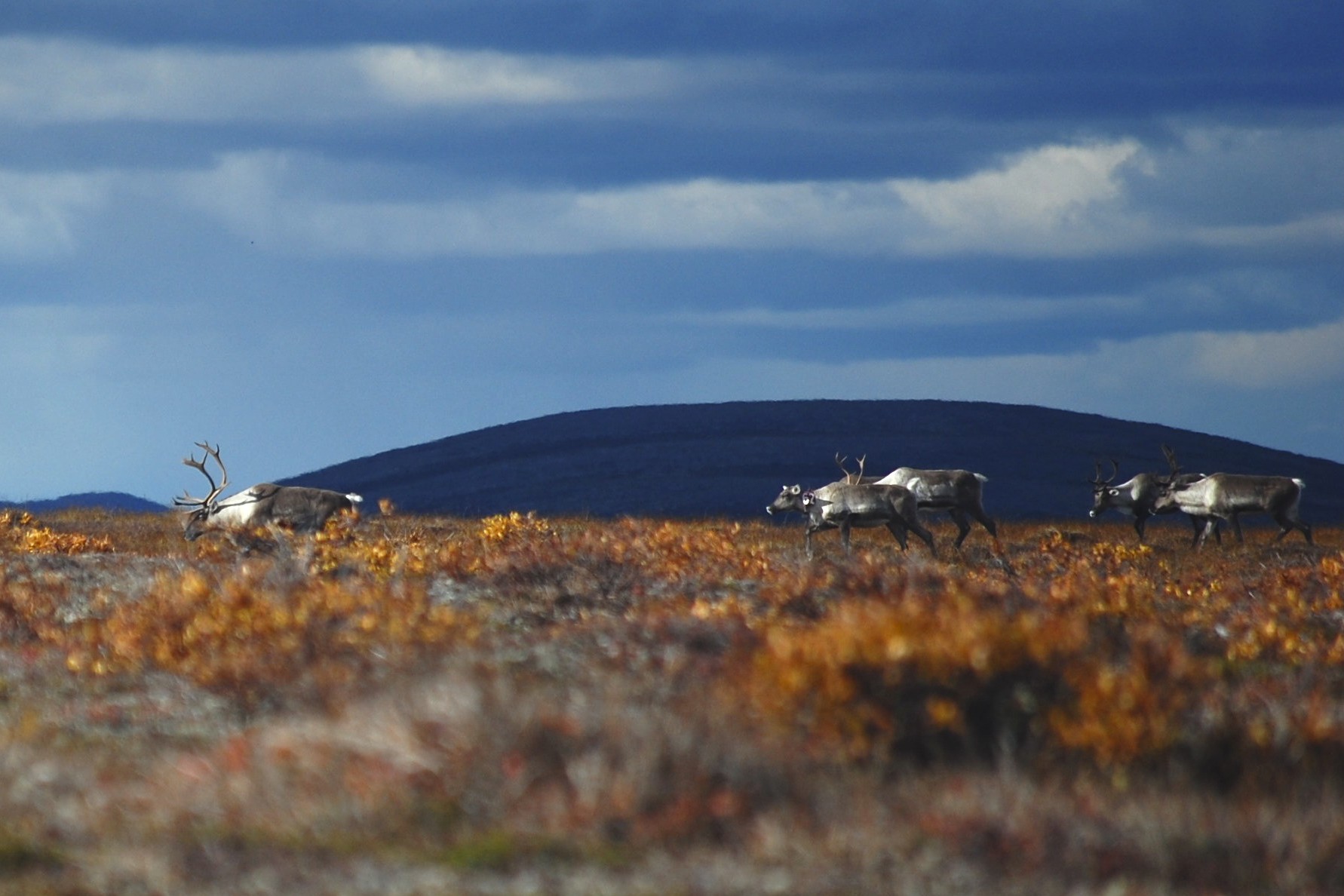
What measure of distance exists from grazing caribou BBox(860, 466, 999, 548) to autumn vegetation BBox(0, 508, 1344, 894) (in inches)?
697

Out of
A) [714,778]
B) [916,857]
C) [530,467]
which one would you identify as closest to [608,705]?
[714,778]

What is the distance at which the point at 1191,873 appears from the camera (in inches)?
264

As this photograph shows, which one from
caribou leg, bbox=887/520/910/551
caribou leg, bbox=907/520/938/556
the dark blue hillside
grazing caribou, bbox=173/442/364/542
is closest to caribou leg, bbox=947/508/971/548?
caribou leg, bbox=887/520/910/551

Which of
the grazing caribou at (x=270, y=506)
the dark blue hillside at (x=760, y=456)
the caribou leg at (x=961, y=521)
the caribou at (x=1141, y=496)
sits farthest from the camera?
the dark blue hillside at (x=760, y=456)

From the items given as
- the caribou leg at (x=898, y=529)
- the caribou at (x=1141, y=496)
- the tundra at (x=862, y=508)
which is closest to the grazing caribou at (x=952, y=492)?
the caribou leg at (x=898, y=529)

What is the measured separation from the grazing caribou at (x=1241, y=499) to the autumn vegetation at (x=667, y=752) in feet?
71.2

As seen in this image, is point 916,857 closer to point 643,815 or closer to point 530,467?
point 643,815

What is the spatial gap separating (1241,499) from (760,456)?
203 ft

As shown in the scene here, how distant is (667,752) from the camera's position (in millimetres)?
7355

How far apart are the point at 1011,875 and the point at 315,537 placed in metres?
13.5

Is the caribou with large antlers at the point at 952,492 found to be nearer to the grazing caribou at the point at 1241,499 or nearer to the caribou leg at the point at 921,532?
the caribou leg at the point at 921,532

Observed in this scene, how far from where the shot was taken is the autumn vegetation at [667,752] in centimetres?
672

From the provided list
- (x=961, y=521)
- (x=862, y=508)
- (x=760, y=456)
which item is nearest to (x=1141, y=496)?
(x=961, y=521)

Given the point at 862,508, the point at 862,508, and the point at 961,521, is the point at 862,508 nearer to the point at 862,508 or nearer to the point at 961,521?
the point at 862,508
